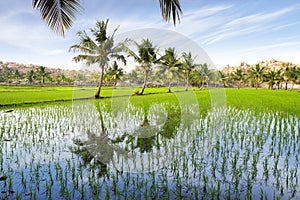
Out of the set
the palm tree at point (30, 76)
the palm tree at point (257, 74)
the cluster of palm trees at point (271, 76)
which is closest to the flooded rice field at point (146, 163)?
the cluster of palm trees at point (271, 76)

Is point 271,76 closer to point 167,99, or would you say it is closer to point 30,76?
point 167,99

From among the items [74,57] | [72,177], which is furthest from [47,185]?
[74,57]

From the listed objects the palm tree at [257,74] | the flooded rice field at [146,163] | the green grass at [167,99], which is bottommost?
the flooded rice field at [146,163]

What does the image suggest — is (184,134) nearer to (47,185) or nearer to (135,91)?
(47,185)

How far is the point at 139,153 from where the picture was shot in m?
3.90

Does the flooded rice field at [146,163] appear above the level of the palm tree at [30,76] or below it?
below

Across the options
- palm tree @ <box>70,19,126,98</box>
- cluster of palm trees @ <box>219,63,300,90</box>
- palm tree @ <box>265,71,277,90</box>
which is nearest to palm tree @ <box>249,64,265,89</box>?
cluster of palm trees @ <box>219,63,300,90</box>

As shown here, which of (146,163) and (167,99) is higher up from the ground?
→ (167,99)

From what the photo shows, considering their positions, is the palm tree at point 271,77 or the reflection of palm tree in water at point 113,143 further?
the palm tree at point 271,77

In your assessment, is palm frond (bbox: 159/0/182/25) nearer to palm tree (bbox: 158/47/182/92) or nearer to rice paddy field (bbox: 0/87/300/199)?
rice paddy field (bbox: 0/87/300/199)

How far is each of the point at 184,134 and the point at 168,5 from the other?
2.79 m

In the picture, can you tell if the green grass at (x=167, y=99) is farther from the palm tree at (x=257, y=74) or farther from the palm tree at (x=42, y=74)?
the palm tree at (x=257, y=74)

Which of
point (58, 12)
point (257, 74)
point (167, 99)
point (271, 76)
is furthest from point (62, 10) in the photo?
point (257, 74)

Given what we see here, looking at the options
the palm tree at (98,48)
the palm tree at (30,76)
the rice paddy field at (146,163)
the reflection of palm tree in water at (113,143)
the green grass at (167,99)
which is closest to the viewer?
the rice paddy field at (146,163)
